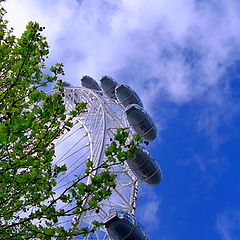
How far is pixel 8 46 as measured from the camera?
695 cm

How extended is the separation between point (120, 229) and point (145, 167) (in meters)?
4.93

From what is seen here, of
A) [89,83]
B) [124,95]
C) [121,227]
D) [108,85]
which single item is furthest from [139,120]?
[89,83]

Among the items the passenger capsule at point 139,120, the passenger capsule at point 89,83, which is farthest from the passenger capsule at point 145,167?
the passenger capsule at point 89,83

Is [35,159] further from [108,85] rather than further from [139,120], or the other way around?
[108,85]

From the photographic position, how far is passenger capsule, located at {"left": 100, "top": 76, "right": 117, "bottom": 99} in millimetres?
25422

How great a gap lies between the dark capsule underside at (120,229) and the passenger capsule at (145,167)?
→ 4.32m

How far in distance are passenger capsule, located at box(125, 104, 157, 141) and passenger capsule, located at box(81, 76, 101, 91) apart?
8.51m

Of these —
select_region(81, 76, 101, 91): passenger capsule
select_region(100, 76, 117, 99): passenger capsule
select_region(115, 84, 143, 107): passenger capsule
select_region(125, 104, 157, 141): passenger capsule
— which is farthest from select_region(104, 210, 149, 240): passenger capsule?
select_region(81, 76, 101, 91): passenger capsule

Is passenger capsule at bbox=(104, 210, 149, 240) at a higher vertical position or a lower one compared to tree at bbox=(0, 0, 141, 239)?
higher

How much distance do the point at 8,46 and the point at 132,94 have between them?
15914 mm

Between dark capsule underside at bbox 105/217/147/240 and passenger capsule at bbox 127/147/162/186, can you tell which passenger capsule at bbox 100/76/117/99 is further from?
dark capsule underside at bbox 105/217/147/240

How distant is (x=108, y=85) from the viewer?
2555 centimetres

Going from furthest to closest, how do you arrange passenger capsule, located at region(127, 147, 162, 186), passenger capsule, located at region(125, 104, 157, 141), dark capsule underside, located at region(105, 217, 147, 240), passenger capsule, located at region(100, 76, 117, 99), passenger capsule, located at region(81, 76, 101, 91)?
passenger capsule, located at region(81, 76, 101, 91) → passenger capsule, located at region(100, 76, 117, 99) → passenger capsule, located at region(125, 104, 157, 141) → passenger capsule, located at region(127, 147, 162, 186) → dark capsule underside, located at region(105, 217, 147, 240)

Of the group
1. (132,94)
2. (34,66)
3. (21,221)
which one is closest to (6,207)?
(21,221)
